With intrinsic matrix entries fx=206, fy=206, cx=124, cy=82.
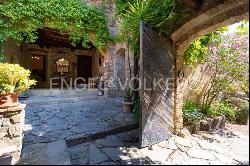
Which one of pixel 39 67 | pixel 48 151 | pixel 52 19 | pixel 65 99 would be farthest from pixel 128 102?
pixel 39 67

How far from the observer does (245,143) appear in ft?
15.5

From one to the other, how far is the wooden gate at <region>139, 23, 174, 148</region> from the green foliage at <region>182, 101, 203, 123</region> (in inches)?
30.3

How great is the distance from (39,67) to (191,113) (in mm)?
12856

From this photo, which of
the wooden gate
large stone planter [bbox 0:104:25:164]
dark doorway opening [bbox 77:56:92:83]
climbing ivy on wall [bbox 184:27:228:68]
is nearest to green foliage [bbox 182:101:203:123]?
the wooden gate

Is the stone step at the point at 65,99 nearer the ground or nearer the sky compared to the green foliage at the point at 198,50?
nearer the ground

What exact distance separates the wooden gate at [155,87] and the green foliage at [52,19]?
4567mm

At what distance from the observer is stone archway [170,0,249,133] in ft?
11.3

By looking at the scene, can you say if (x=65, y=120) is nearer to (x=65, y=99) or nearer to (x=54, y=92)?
(x=65, y=99)

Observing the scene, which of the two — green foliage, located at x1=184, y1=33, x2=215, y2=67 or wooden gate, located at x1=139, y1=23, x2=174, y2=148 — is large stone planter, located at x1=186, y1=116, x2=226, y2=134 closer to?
wooden gate, located at x1=139, y1=23, x2=174, y2=148

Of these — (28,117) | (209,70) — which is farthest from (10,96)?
(209,70)

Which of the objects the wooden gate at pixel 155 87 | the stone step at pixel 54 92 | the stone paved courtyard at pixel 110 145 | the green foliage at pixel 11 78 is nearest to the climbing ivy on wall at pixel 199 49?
the wooden gate at pixel 155 87

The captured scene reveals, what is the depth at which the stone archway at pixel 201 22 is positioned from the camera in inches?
135

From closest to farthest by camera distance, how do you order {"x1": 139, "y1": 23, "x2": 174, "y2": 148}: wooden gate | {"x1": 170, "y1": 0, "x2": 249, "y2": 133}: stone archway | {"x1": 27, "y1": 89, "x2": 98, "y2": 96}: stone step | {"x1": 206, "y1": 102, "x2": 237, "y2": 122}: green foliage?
{"x1": 170, "y1": 0, "x2": 249, "y2": 133}: stone archway < {"x1": 139, "y1": 23, "x2": 174, "y2": 148}: wooden gate < {"x1": 206, "y1": 102, "x2": 237, "y2": 122}: green foliage < {"x1": 27, "y1": 89, "x2": 98, "y2": 96}: stone step

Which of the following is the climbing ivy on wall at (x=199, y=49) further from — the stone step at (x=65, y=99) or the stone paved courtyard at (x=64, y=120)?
the stone step at (x=65, y=99)
